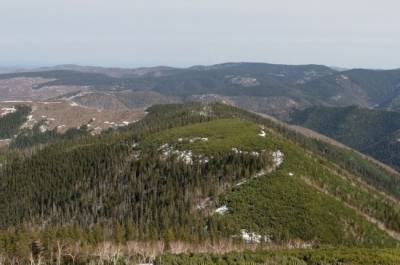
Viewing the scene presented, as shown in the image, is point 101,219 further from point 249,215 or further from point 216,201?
point 249,215

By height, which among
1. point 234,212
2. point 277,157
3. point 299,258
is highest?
point 299,258

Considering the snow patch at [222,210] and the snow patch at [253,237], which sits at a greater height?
the snow patch at [222,210]

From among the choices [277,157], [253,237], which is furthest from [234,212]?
[277,157]

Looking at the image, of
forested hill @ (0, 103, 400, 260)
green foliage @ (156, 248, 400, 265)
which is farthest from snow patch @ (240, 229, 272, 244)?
green foliage @ (156, 248, 400, 265)

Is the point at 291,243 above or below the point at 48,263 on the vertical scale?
below

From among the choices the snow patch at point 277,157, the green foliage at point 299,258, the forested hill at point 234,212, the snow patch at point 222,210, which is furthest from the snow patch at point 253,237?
the snow patch at point 277,157

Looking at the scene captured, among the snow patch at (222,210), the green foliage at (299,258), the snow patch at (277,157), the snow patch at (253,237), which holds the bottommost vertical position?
the snow patch at (253,237)

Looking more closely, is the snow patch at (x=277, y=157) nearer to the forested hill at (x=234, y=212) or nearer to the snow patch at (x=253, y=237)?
the forested hill at (x=234, y=212)

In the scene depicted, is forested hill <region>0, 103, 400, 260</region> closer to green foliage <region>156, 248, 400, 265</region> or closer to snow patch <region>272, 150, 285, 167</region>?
snow patch <region>272, 150, 285, 167</region>

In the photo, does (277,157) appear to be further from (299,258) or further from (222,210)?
(299,258)

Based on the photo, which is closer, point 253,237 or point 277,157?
point 253,237

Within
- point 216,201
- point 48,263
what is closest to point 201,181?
point 216,201
